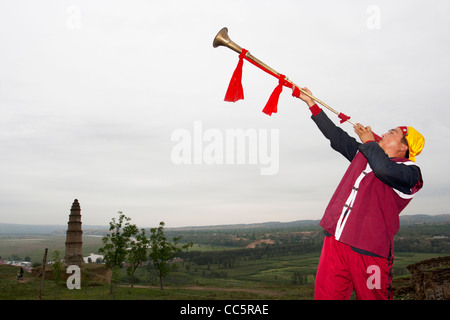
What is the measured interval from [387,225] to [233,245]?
124 m

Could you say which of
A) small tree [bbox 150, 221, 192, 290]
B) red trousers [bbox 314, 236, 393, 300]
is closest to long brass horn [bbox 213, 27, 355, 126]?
red trousers [bbox 314, 236, 393, 300]

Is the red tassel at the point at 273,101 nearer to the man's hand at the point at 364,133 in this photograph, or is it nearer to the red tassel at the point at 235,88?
the red tassel at the point at 235,88

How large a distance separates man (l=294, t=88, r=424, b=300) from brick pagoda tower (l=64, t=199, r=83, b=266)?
96.4ft

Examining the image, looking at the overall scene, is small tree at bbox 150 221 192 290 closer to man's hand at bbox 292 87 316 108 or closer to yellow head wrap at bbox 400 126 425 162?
man's hand at bbox 292 87 316 108

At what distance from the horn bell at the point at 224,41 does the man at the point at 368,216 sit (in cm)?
187

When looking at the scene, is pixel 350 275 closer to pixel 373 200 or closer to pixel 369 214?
pixel 369 214

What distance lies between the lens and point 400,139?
3068mm

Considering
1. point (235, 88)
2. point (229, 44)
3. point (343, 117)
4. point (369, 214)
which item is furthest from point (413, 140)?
point (229, 44)

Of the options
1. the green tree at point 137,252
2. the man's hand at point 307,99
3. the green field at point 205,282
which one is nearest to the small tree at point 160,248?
the green tree at point 137,252

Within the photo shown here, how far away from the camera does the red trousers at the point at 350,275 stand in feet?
8.97

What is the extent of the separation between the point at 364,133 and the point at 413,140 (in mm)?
489

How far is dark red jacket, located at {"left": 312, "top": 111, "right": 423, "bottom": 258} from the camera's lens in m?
2.66

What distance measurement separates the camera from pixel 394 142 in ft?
10.1
